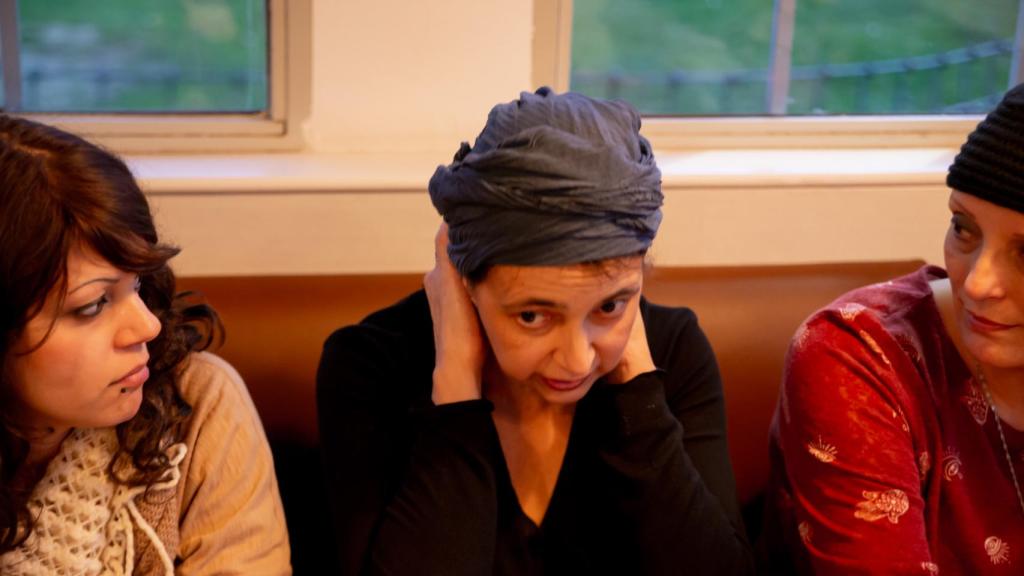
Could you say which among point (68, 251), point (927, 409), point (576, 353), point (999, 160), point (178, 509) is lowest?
point (178, 509)

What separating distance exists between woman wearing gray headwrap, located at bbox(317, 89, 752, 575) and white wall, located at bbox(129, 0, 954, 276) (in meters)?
0.33

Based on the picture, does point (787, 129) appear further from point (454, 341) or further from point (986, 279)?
point (454, 341)

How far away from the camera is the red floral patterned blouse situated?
4.88ft

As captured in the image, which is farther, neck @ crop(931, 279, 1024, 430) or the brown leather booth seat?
the brown leather booth seat

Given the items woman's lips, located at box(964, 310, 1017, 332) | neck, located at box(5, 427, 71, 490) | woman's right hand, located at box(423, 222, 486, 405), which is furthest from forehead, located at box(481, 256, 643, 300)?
neck, located at box(5, 427, 71, 490)

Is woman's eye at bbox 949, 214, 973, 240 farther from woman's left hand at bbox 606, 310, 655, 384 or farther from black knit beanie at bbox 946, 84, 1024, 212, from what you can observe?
woman's left hand at bbox 606, 310, 655, 384

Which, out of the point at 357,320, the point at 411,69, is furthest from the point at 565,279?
the point at 411,69

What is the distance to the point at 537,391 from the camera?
61.9 inches

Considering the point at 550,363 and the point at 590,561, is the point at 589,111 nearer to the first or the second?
the point at 550,363

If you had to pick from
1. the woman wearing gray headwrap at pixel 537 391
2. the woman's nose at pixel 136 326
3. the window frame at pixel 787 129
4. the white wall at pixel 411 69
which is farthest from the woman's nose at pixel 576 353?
the window frame at pixel 787 129

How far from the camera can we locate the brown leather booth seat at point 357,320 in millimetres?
1762

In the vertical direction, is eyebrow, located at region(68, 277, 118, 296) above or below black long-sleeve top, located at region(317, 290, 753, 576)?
above

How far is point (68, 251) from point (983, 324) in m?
1.09

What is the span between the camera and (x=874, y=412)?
1.52 m
